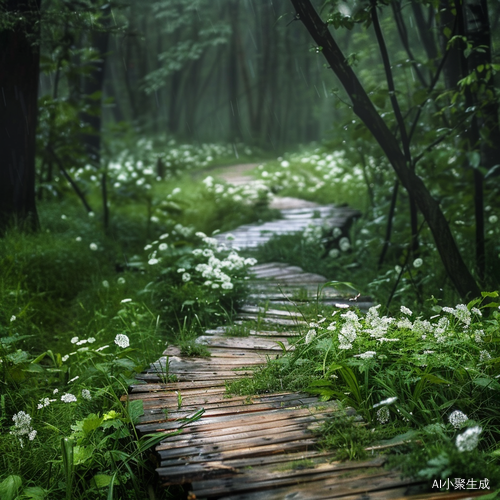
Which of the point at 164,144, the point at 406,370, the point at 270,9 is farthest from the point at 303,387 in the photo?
the point at 270,9

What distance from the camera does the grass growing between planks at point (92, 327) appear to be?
9.47ft

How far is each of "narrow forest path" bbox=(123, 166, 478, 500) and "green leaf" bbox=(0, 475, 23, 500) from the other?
2.41ft

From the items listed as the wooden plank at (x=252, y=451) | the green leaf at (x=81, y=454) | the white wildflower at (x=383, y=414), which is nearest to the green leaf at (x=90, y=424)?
the green leaf at (x=81, y=454)

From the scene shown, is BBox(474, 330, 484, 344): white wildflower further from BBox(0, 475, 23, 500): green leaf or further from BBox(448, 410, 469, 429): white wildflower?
BBox(0, 475, 23, 500): green leaf

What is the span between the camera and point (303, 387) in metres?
3.01

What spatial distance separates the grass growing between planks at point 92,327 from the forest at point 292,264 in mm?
22

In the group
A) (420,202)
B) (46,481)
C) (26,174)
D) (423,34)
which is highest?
(423,34)

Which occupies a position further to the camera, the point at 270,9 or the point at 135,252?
the point at 270,9

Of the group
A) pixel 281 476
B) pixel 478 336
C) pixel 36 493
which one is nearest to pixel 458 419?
pixel 478 336

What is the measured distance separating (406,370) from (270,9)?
2116cm

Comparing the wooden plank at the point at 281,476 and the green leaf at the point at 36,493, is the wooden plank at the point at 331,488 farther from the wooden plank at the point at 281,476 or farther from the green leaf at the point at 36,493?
the green leaf at the point at 36,493

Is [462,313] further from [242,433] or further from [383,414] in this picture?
[242,433]

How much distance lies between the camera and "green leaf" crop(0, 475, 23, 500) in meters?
2.82

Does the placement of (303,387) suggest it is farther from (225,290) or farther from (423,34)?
(423,34)
